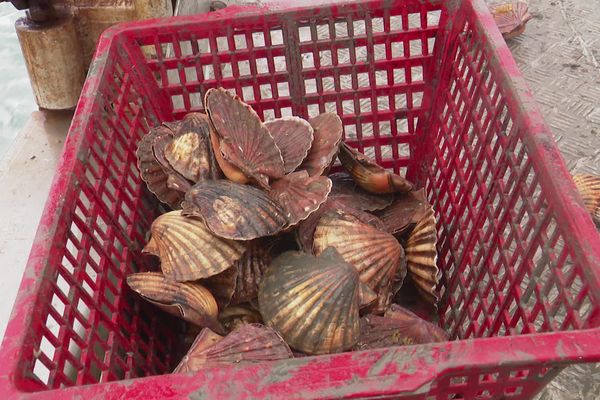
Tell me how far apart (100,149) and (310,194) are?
398mm

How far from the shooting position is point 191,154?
113 centimetres

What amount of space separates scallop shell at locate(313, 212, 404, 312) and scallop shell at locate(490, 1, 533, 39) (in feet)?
4.24

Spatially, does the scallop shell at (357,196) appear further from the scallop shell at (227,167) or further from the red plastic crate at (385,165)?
the scallop shell at (227,167)

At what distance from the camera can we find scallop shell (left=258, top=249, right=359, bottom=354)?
945 mm

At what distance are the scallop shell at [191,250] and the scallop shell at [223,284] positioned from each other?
3cm

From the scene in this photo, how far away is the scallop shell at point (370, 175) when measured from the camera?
123cm

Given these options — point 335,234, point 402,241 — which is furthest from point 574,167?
point 335,234

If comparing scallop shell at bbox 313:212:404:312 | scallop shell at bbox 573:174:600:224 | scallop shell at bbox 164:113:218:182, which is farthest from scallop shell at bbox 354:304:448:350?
scallop shell at bbox 573:174:600:224

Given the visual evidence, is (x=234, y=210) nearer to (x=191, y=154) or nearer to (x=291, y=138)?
(x=191, y=154)

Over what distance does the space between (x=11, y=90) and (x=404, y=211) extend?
1690 millimetres

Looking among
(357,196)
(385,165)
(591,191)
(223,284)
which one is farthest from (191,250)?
(591,191)

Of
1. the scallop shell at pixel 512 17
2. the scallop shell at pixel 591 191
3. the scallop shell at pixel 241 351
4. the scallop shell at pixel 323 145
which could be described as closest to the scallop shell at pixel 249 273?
the scallop shell at pixel 241 351

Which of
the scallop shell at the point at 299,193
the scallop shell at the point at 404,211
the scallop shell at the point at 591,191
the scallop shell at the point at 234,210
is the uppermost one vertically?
the scallop shell at the point at 234,210

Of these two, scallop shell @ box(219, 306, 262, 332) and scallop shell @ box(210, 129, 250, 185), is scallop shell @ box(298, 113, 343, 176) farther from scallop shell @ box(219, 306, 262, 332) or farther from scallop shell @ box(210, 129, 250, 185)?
scallop shell @ box(219, 306, 262, 332)
